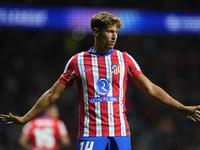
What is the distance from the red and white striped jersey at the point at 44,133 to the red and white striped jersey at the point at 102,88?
3.12 meters

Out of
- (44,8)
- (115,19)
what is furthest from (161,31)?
(115,19)

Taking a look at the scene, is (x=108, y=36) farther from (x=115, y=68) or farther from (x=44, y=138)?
(x=44, y=138)

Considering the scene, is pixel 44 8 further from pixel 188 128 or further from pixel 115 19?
pixel 115 19

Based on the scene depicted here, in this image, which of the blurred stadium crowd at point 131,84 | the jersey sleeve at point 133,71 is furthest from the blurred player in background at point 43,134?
the blurred stadium crowd at point 131,84

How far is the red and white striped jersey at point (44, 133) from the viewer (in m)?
5.98

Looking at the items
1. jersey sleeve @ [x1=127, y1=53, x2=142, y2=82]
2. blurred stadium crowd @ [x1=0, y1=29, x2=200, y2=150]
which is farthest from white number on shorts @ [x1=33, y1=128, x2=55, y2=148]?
blurred stadium crowd @ [x1=0, y1=29, x2=200, y2=150]

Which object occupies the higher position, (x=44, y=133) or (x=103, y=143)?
(x=103, y=143)

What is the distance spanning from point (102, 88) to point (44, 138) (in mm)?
3381

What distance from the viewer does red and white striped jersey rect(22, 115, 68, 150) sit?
19.6 feet

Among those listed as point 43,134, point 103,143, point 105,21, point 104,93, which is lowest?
point 43,134

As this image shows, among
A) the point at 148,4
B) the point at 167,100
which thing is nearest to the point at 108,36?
the point at 167,100

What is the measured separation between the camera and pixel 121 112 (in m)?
3.01

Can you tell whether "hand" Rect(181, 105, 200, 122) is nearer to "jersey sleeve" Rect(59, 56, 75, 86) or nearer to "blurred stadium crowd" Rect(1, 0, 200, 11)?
"jersey sleeve" Rect(59, 56, 75, 86)

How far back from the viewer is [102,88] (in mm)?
2984
